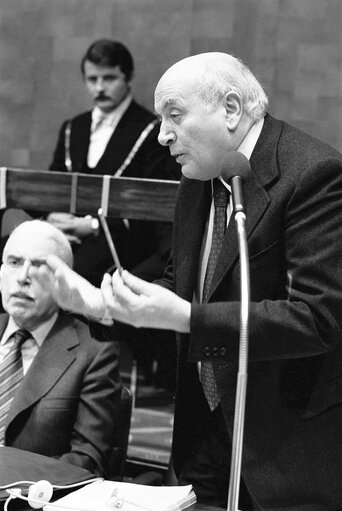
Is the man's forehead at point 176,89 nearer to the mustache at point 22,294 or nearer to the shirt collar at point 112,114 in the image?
the mustache at point 22,294

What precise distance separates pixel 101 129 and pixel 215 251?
9.46ft

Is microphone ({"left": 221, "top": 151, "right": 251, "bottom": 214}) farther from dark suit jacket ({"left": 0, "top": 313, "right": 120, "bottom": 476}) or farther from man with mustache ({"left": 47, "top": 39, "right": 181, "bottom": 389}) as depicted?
man with mustache ({"left": 47, "top": 39, "right": 181, "bottom": 389})

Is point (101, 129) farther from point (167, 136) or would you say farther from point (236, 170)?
point (236, 170)

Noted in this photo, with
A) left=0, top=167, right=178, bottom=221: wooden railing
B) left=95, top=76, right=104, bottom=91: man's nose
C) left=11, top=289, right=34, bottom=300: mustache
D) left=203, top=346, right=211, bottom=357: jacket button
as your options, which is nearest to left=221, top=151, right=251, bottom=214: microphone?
left=203, top=346, right=211, bottom=357: jacket button

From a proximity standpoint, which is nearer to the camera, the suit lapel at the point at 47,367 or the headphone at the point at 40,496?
the headphone at the point at 40,496

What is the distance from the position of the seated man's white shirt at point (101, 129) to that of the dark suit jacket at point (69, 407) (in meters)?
2.06

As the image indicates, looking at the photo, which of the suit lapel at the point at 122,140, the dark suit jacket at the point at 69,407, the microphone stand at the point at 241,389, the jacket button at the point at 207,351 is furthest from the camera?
the suit lapel at the point at 122,140

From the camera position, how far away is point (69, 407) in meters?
2.84

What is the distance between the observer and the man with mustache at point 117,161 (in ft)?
13.9

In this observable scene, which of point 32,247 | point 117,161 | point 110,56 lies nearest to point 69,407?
point 32,247

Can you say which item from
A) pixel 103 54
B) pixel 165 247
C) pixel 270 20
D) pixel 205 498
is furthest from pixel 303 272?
pixel 270 20

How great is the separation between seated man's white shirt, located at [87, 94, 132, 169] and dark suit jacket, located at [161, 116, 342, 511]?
2.83 meters

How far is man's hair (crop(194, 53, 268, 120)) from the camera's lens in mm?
2057

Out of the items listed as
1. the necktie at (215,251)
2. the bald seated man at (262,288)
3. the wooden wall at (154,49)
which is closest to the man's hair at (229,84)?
the bald seated man at (262,288)
